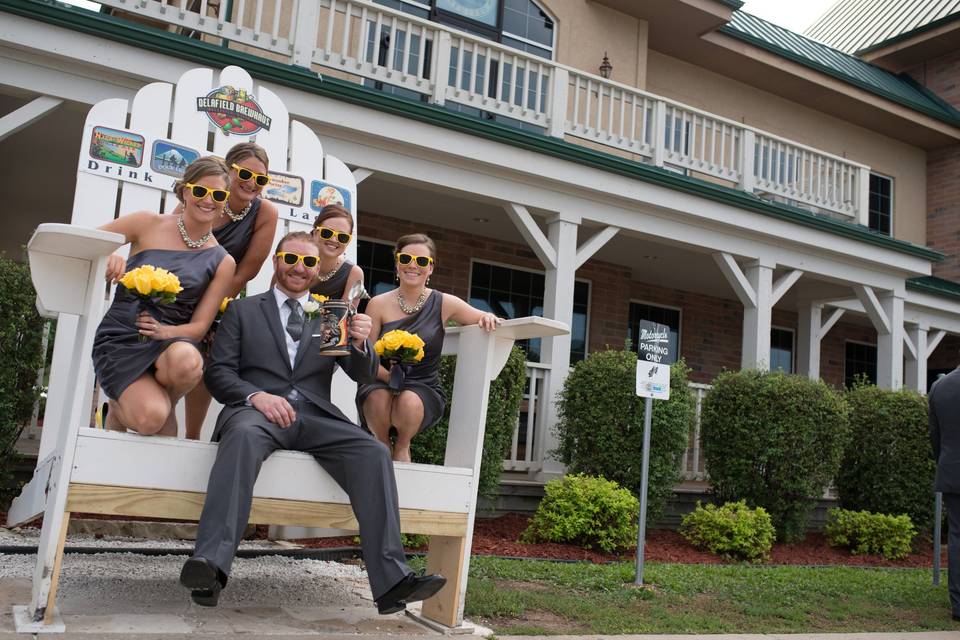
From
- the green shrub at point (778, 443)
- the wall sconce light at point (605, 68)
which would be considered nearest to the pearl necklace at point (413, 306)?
the green shrub at point (778, 443)

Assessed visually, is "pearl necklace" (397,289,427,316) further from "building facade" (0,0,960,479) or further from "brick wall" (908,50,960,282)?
"brick wall" (908,50,960,282)

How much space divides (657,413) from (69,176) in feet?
18.6

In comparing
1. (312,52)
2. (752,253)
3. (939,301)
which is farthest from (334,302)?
(939,301)

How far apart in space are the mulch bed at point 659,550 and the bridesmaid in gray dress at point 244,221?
6.01 feet

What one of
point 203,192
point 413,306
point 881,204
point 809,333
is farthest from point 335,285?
point 881,204

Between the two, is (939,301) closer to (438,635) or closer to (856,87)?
(856,87)

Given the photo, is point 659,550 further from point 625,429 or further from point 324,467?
point 324,467

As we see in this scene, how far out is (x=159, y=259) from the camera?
2.96 m

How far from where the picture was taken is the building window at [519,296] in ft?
32.5

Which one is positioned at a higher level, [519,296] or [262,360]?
[519,296]

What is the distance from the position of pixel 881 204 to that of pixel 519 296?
7.21 metres

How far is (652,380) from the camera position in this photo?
4.73m

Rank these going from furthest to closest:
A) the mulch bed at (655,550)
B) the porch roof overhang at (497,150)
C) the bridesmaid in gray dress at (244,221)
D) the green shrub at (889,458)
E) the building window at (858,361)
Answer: the building window at (858,361), the green shrub at (889,458), the porch roof overhang at (497,150), the mulch bed at (655,550), the bridesmaid in gray dress at (244,221)

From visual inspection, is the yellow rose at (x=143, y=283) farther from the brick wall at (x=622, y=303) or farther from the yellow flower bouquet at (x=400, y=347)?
the brick wall at (x=622, y=303)
